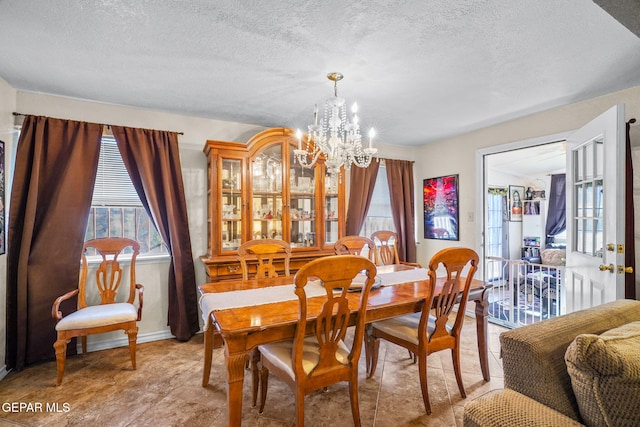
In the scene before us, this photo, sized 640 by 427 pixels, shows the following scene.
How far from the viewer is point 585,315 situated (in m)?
1.24

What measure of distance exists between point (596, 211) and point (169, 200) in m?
3.69

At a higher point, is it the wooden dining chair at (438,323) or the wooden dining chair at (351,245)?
the wooden dining chair at (351,245)

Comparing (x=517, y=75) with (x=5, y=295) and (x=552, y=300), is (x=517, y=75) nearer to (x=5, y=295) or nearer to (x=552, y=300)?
(x=552, y=300)

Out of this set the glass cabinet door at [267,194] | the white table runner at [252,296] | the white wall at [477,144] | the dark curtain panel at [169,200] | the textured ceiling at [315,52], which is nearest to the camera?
the textured ceiling at [315,52]

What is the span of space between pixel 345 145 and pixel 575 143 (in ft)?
6.82

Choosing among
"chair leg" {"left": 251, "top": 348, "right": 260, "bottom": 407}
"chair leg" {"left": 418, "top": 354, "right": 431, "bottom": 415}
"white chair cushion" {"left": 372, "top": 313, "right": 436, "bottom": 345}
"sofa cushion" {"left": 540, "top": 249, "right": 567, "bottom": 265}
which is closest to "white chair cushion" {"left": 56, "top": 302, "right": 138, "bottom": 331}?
"chair leg" {"left": 251, "top": 348, "right": 260, "bottom": 407}

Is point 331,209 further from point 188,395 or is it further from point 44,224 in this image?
point 44,224

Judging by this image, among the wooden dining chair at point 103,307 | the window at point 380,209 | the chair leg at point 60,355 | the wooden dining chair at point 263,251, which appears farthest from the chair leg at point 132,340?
the window at point 380,209

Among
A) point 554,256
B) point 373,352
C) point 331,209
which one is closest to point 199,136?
point 331,209

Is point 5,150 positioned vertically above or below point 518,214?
above

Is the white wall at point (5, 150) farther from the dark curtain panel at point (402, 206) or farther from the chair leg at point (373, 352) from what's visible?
the dark curtain panel at point (402, 206)

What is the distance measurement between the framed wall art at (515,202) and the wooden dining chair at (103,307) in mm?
6548

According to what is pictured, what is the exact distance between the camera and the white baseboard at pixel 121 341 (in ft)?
9.23

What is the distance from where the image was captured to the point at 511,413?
0.93 m
